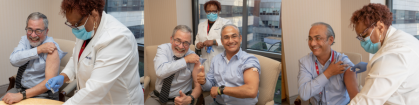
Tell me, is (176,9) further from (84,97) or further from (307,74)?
(307,74)

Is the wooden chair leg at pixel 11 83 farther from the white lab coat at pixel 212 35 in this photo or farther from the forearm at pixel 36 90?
the white lab coat at pixel 212 35

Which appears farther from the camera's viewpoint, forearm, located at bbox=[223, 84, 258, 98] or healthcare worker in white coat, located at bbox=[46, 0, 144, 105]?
forearm, located at bbox=[223, 84, 258, 98]

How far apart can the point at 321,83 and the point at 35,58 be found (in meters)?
1.66

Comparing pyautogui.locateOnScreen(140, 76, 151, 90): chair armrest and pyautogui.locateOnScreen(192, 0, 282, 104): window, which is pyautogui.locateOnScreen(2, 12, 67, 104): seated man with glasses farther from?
pyautogui.locateOnScreen(192, 0, 282, 104): window

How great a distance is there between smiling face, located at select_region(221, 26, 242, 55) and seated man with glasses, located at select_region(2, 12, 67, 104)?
1024 millimetres

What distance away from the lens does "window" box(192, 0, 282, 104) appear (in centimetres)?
Result: 98

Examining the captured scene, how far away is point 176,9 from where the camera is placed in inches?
41.7

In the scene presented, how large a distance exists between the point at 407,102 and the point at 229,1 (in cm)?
96

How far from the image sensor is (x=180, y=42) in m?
1.07

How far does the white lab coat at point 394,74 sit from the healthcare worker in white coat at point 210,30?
2.26ft

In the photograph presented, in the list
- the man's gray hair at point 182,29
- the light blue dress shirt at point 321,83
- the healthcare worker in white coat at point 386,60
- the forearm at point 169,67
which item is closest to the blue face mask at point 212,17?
the man's gray hair at point 182,29

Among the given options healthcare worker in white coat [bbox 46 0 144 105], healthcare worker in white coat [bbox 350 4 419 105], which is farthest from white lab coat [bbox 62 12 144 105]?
healthcare worker in white coat [bbox 350 4 419 105]

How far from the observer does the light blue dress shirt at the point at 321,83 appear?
1229mm

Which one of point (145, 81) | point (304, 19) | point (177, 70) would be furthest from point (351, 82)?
point (145, 81)
